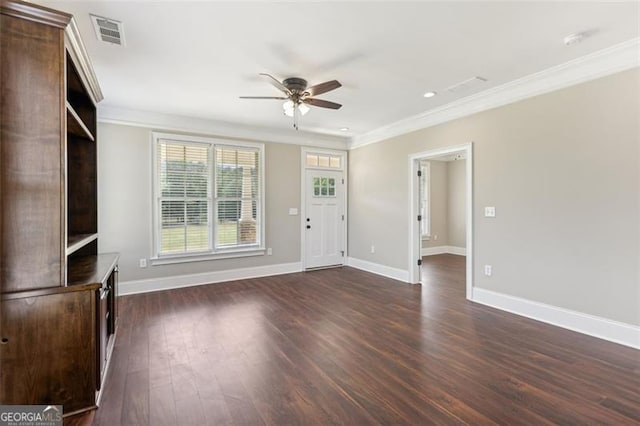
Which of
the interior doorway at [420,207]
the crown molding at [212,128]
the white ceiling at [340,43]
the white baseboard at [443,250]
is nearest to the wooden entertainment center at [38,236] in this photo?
the white ceiling at [340,43]

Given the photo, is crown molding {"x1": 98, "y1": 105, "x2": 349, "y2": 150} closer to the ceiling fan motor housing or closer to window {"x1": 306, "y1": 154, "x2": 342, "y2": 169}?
window {"x1": 306, "y1": 154, "x2": 342, "y2": 169}

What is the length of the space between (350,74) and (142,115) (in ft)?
10.7

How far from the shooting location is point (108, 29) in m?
2.41

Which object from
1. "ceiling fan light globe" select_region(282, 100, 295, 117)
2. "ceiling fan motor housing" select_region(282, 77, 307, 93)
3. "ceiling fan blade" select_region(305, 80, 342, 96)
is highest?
"ceiling fan motor housing" select_region(282, 77, 307, 93)

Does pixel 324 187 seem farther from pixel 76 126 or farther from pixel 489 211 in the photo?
pixel 76 126

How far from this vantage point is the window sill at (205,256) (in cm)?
470

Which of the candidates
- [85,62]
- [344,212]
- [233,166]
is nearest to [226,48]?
[85,62]

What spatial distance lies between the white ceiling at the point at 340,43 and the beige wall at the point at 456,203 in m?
4.48

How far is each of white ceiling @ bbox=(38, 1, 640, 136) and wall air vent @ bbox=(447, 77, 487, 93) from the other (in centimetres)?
9

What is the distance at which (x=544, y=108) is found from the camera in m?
3.32

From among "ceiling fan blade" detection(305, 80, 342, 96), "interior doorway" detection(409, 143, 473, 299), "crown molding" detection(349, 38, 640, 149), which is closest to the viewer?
"crown molding" detection(349, 38, 640, 149)

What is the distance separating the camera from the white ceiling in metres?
2.19

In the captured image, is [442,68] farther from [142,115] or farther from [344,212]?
[142,115]

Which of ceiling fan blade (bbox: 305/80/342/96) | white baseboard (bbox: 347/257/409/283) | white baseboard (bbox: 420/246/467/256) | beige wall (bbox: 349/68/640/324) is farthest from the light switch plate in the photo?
white baseboard (bbox: 420/246/467/256)
